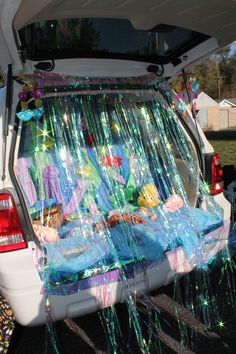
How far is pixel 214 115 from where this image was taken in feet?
145

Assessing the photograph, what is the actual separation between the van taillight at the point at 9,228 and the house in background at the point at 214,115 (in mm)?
39180

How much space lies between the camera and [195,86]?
11.3 ft

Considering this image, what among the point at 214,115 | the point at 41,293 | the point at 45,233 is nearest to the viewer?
the point at 41,293

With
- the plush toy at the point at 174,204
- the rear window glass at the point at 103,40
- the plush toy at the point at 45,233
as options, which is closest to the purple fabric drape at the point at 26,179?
the plush toy at the point at 45,233

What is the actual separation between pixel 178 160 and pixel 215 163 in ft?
0.95

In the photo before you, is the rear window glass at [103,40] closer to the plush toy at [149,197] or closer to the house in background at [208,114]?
the plush toy at [149,197]

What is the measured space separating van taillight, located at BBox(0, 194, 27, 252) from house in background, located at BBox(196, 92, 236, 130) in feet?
129

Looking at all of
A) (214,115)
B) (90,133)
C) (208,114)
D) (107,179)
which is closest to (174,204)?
(107,179)

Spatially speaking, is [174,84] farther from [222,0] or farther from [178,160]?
[222,0]

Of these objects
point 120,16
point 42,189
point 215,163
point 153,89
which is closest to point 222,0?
point 120,16

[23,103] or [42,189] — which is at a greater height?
[23,103]

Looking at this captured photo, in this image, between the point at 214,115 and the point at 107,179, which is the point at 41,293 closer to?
the point at 107,179

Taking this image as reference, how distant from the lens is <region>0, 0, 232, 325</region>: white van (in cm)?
242

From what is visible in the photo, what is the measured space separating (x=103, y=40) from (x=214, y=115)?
42.8 metres
